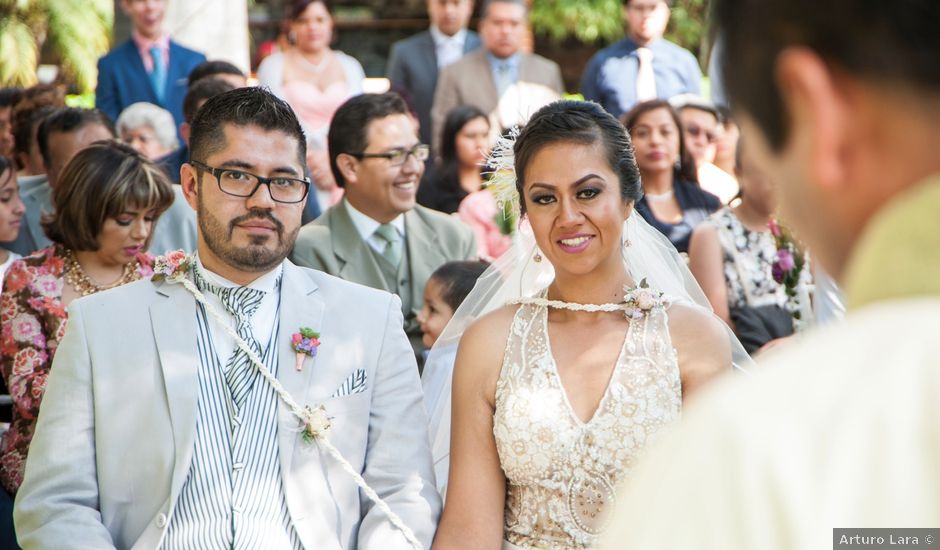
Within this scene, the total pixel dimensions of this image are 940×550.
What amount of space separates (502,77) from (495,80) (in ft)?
0.21

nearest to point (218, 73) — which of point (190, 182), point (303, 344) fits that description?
point (190, 182)

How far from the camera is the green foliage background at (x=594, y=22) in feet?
51.0

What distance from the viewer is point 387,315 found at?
139 inches

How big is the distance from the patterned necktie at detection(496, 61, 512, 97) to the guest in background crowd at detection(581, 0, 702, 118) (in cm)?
55

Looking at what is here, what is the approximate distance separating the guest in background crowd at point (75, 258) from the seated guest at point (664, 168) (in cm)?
284

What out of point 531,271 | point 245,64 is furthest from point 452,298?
point 245,64

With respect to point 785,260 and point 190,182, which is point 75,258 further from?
point 785,260

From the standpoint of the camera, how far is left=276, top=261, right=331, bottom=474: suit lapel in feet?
10.8

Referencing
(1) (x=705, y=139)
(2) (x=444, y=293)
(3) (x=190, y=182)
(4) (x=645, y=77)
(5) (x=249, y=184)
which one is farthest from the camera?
(4) (x=645, y=77)

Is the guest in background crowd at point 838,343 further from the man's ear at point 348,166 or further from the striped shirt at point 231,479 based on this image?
the man's ear at point 348,166

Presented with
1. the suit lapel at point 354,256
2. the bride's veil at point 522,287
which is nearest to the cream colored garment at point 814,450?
the bride's veil at point 522,287

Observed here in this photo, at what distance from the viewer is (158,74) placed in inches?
295

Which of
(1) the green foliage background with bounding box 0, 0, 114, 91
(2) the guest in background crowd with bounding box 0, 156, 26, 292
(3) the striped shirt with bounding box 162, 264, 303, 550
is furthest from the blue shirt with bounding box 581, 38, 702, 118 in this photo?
(1) the green foliage background with bounding box 0, 0, 114, 91

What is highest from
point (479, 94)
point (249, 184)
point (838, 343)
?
point (479, 94)
